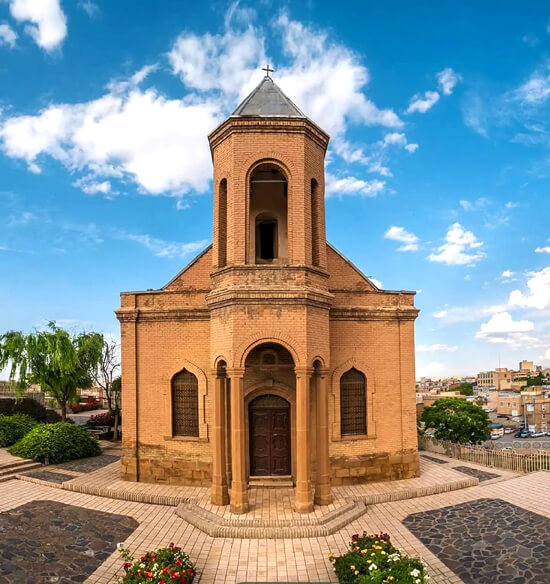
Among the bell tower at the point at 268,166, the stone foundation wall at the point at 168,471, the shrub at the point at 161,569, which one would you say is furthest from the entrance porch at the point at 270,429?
the bell tower at the point at 268,166

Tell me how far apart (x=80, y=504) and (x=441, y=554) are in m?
9.66

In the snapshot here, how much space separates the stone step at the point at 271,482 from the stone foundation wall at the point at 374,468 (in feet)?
4.88

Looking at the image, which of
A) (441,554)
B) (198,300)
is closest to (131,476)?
(198,300)

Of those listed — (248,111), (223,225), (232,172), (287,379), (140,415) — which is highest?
(248,111)

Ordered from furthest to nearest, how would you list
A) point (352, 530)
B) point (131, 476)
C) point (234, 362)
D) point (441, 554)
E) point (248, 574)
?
point (131, 476), point (234, 362), point (352, 530), point (441, 554), point (248, 574)

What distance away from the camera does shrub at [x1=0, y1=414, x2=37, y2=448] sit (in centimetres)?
1972

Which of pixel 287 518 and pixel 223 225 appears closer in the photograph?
pixel 287 518

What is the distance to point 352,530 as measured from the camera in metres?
10.9

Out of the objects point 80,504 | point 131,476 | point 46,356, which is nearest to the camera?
point 80,504

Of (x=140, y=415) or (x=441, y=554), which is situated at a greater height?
(x=140, y=415)

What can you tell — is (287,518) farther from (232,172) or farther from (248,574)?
(232,172)

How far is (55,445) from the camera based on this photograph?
57.4 ft

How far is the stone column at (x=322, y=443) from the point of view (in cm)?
1207

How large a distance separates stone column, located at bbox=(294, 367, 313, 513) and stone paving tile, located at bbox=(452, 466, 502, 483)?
23.5ft
